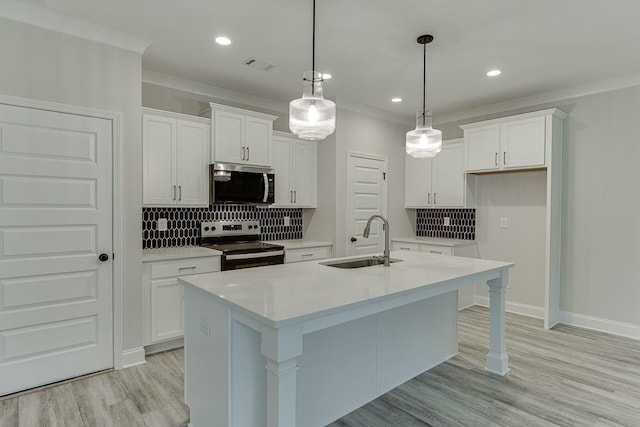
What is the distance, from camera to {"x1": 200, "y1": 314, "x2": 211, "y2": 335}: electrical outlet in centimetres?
189

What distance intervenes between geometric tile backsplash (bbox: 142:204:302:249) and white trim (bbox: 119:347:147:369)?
1.04 metres

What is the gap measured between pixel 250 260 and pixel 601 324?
149 inches

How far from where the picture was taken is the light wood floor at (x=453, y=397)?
87.8 inches

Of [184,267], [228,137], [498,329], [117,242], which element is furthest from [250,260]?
[498,329]

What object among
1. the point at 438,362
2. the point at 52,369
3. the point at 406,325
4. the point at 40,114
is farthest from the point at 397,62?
the point at 52,369

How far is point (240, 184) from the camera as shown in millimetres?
3885

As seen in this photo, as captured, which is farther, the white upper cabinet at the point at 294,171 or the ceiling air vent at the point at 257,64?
the white upper cabinet at the point at 294,171

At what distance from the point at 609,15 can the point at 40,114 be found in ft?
13.2

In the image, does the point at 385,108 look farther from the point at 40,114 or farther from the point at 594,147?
the point at 40,114

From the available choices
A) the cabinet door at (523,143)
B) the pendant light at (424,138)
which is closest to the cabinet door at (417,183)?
the cabinet door at (523,143)

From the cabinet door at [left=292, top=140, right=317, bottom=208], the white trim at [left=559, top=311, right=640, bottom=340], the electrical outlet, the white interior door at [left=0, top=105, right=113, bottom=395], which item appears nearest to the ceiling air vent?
the cabinet door at [left=292, top=140, right=317, bottom=208]

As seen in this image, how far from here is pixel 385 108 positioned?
4.89m

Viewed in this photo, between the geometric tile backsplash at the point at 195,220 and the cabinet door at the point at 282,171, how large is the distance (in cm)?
28

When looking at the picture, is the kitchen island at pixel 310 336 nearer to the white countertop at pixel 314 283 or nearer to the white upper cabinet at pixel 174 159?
the white countertop at pixel 314 283
